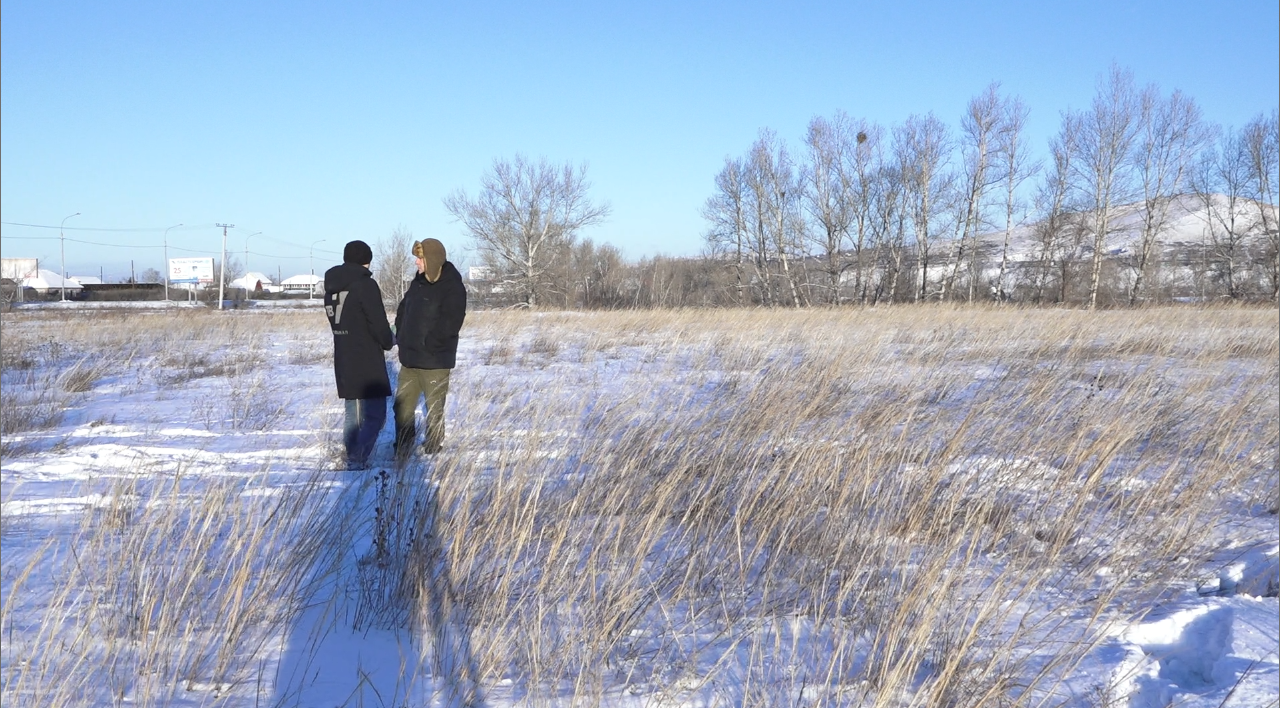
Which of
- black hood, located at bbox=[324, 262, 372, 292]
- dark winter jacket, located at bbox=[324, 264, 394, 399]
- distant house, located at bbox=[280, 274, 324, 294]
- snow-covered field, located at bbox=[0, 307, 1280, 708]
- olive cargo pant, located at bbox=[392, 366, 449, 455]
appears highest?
distant house, located at bbox=[280, 274, 324, 294]

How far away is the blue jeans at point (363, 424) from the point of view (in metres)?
4.98

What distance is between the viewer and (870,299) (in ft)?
108

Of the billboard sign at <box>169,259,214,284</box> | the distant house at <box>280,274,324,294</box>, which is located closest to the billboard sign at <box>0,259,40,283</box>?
the billboard sign at <box>169,259,214,284</box>

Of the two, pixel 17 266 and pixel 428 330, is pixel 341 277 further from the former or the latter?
pixel 17 266

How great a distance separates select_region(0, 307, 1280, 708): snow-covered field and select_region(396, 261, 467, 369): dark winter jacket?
549 mm

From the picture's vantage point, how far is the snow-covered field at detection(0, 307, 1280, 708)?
218cm

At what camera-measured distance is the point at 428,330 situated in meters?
5.19

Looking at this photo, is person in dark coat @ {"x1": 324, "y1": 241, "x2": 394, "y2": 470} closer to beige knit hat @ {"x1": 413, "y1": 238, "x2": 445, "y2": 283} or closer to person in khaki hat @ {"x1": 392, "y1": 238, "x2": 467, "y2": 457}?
person in khaki hat @ {"x1": 392, "y1": 238, "x2": 467, "y2": 457}

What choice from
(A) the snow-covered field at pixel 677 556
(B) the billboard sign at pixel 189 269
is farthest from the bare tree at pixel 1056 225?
(B) the billboard sign at pixel 189 269

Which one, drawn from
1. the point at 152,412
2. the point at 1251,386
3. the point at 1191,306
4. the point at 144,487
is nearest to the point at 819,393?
the point at 1251,386

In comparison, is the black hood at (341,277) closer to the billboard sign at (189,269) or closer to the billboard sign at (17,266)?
the billboard sign at (189,269)

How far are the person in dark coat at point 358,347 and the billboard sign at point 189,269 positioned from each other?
7699cm

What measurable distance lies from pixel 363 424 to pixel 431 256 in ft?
4.08

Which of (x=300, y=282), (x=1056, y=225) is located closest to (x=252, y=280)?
(x=300, y=282)
